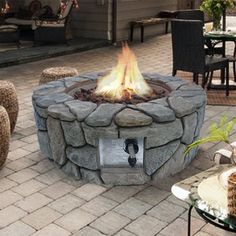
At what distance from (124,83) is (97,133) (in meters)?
0.85

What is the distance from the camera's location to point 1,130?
12.0ft

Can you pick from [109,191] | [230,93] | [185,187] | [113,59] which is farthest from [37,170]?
[113,59]

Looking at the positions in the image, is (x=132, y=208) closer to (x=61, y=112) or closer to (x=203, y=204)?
(x=61, y=112)

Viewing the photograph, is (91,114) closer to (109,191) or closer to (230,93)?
(109,191)

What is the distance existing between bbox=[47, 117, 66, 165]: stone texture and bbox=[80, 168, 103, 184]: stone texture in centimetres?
22

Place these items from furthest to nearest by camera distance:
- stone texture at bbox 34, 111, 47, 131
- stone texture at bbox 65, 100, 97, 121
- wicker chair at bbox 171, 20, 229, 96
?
wicker chair at bbox 171, 20, 229, 96
stone texture at bbox 34, 111, 47, 131
stone texture at bbox 65, 100, 97, 121

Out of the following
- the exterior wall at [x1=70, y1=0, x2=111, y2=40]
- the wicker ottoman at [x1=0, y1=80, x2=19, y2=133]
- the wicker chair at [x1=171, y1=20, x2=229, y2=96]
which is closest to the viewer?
the wicker ottoman at [x1=0, y1=80, x2=19, y2=133]

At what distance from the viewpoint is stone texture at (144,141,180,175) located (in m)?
3.54

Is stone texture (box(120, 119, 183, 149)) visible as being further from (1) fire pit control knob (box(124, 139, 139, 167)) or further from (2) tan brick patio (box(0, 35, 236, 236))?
(2) tan brick patio (box(0, 35, 236, 236))

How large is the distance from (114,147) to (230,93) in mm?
3251

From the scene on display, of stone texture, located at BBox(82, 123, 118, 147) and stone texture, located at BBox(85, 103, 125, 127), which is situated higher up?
stone texture, located at BBox(85, 103, 125, 127)

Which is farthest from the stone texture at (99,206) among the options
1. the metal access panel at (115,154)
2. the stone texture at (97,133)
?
the stone texture at (97,133)

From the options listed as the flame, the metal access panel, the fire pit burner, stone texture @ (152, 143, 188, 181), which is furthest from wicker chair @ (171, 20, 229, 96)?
the metal access panel

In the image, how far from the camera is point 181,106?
3662 millimetres
